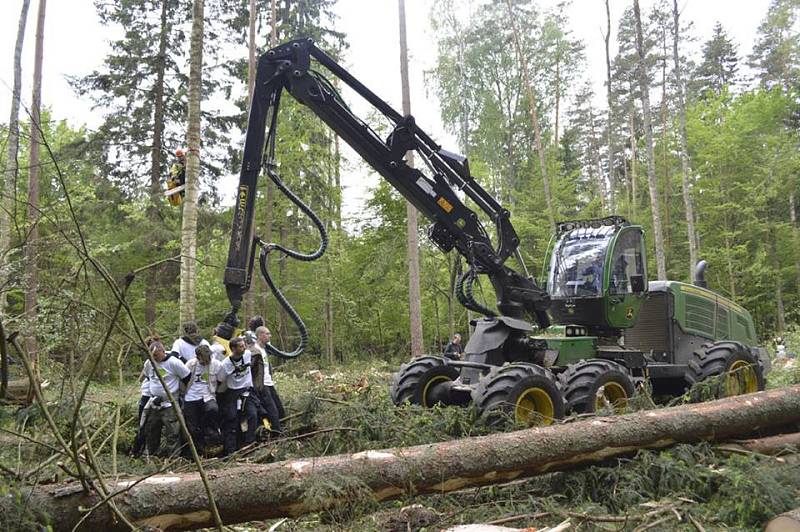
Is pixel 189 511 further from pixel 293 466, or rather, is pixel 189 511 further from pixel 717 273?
pixel 717 273

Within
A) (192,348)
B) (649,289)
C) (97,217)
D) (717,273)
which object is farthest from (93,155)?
(717,273)

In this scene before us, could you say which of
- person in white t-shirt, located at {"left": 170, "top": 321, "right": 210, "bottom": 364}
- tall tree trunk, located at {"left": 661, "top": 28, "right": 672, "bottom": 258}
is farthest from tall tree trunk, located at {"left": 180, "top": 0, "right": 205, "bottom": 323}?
tall tree trunk, located at {"left": 661, "top": 28, "right": 672, "bottom": 258}

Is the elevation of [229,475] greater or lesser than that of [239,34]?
lesser

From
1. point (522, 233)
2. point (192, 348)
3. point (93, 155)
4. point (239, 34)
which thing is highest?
point (239, 34)

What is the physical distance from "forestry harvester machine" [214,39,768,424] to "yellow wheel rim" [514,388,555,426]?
0.07ft

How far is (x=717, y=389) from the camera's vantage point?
6344 mm

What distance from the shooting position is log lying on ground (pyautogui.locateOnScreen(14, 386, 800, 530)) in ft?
10.9

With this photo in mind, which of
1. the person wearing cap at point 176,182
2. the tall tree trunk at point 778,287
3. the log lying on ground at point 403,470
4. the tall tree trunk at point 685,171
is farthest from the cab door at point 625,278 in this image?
the tall tree trunk at point 778,287

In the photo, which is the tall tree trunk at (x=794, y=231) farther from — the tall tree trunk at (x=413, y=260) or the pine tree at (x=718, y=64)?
the tall tree trunk at (x=413, y=260)

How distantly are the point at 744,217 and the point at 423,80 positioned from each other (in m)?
14.2

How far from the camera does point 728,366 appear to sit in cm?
821

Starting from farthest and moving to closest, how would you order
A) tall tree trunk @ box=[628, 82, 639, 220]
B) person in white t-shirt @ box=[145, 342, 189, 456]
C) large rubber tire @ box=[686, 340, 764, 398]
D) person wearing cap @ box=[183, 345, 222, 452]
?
tall tree trunk @ box=[628, 82, 639, 220], large rubber tire @ box=[686, 340, 764, 398], person wearing cap @ box=[183, 345, 222, 452], person in white t-shirt @ box=[145, 342, 189, 456]

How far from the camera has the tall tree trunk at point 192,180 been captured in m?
9.84

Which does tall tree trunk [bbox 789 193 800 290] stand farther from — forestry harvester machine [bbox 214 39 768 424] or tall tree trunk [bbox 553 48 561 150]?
forestry harvester machine [bbox 214 39 768 424]
